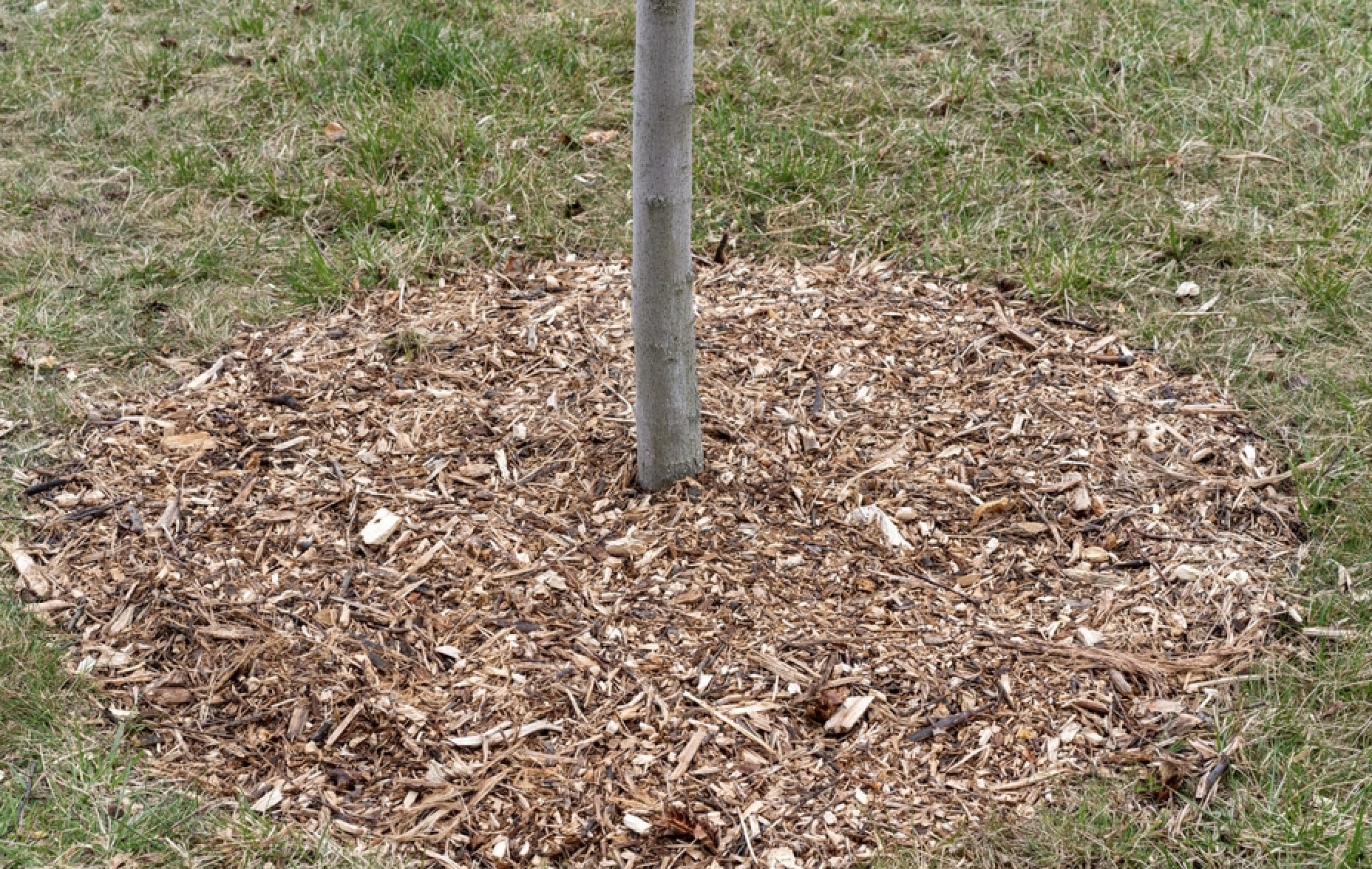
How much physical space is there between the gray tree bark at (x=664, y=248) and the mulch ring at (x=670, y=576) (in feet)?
0.61

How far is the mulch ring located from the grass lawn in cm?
25

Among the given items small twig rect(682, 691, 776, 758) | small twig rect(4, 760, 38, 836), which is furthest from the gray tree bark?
small twig rect(4, 760, 38, 836)

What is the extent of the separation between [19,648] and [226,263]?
6.77ft

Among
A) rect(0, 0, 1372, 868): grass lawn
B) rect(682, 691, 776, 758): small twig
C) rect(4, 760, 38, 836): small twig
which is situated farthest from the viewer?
rect(0, 0, 1372, 868): grass lawn

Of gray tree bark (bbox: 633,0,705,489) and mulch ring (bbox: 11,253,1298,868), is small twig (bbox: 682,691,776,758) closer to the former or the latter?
mulch ring (bbox: 11,253,1298,868)

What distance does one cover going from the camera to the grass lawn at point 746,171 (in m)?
4.21

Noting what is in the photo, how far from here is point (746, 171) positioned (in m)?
5.11

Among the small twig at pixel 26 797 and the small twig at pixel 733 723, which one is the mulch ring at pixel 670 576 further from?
the small twig at pixel 26 797

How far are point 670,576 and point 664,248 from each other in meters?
0.88

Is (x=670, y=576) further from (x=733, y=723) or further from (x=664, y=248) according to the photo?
(x=664, y=248)

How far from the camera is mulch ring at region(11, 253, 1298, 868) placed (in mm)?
2854

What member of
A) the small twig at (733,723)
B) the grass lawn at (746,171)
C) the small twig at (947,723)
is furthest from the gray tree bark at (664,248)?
the grass lawn at (746,171)

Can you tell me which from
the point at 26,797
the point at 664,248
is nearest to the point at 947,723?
the point at 664,248

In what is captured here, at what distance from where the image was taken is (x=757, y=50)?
19.4 feet
